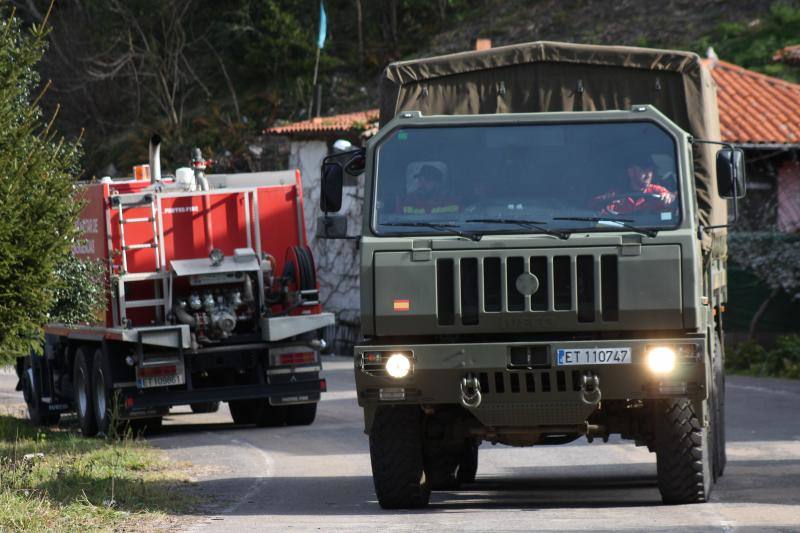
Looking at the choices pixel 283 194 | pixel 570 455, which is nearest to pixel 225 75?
pixel 283 194

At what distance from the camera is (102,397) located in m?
18.7

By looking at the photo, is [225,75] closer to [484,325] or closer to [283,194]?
[283,194]

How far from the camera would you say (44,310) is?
13.7 metres

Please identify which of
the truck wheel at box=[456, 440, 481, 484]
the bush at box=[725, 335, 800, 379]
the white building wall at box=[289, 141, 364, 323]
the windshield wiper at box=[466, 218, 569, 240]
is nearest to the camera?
the windshield wiper at box=[466, 218, 569, 240]

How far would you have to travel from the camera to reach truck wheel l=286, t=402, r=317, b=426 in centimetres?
1950

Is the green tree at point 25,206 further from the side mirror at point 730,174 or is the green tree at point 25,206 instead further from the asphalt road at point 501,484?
the side mirror at point 730,174

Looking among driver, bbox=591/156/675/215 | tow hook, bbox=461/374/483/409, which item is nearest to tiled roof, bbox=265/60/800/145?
driver, bbox=591/156/675/215

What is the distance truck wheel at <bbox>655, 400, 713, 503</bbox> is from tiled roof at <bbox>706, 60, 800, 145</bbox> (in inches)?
768

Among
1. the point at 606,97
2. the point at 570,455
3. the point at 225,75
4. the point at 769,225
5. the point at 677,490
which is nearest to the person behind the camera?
the point at 677,490

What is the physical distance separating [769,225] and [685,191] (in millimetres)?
21061

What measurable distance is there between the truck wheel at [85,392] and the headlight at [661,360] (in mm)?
9894

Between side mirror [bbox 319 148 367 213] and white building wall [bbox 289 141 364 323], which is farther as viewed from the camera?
white building wall [bbox 289 141 364 323]

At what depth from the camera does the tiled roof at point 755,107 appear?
3069 cm

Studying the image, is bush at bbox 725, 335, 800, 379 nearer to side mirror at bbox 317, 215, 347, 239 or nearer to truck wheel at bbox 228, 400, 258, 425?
truck wheel at bbox 228, 400, 258, 425
